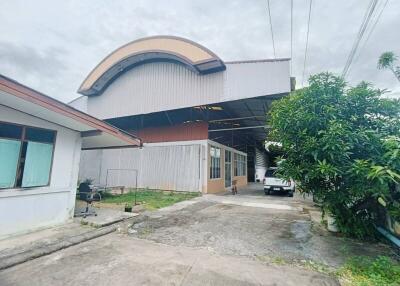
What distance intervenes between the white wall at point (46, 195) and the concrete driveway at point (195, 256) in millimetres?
1638

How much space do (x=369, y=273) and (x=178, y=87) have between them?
37.5 feet

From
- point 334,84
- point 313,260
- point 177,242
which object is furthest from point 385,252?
point 177,242

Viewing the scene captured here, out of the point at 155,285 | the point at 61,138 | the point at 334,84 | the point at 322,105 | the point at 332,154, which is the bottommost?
the point at 155,285

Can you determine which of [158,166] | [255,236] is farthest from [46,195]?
[158,166]

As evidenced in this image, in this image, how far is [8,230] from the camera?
4.73m

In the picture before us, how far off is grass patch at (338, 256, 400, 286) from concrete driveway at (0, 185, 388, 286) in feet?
0.78

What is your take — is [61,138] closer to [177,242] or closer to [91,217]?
[91,217]

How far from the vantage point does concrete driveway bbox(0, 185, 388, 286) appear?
3203 mm

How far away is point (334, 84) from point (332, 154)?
69.7 inches

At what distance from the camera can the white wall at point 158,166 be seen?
13.1 meters

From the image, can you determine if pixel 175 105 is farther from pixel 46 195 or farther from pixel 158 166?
pixel 46 195

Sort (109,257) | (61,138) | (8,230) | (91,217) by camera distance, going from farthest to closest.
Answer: (91,217) < (61,138) < (8,230) < (109,257)

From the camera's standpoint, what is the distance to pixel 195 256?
406 cm

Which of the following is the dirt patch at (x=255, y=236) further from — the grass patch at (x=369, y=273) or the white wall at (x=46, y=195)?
the white wall at (x=46, y=195)
